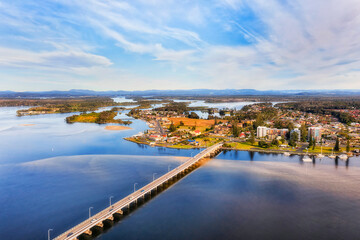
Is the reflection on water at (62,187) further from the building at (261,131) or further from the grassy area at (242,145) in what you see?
the building at (261,131)

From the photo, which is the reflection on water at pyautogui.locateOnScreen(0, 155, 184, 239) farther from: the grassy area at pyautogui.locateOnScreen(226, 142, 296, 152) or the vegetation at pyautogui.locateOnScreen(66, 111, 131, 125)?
the vegetation at pyautogui.locateOnScreen(66, 111, 131, 125)

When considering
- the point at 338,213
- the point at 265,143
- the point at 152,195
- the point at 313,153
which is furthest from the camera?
the point at 265,143

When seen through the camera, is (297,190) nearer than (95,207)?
No

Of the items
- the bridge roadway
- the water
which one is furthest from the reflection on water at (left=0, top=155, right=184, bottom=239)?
the bridge roadway

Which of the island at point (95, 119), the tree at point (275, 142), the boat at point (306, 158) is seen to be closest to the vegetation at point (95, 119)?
the island at point (95, 119)

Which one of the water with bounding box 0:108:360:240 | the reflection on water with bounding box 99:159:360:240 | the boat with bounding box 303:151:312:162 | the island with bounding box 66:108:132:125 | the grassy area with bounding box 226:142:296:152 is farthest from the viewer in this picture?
the island with bounding box 66:108:132:125

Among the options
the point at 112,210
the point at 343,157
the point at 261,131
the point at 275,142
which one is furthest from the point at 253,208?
the point at 261,131

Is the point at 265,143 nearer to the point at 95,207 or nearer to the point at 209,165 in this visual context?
the point at 209,165

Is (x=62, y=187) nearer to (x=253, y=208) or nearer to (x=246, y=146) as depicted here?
(x=253, y=208)

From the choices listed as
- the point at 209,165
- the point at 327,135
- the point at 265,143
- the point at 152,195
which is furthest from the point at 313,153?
the point at 152,195
